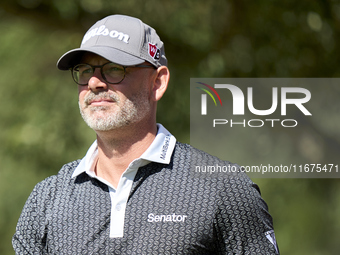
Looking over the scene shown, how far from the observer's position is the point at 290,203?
4.53 m

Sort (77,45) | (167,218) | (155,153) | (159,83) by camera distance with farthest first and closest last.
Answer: (77,45) → (159,83) → (155,153) → (167,218)

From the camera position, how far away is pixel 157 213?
1.75m

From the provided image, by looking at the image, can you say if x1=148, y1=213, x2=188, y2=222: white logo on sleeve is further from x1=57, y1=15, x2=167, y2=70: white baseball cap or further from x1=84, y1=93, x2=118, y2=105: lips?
x1=57, y1=15, x2=167, y2=70: white baseball cap

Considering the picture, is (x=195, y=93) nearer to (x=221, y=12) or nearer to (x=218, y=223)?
(x=221, y=12)

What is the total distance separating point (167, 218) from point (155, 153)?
237 mm

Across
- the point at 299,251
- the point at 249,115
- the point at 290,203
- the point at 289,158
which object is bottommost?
the point at 299,251

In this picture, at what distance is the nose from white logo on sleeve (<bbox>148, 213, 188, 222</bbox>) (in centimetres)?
46

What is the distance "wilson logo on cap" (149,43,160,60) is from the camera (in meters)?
1.92

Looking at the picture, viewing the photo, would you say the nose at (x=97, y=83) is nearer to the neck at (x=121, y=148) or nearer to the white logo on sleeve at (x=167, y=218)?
the neck at (x=121, y=148)

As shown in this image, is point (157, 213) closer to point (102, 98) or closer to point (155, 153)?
point (155, 153)

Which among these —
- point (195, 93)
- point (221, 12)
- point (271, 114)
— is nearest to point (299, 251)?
point (271, 114)

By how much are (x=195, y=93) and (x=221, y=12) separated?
26.2 inches

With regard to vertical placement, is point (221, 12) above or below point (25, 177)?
above

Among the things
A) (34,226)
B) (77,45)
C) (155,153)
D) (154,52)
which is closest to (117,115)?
(155,153)
